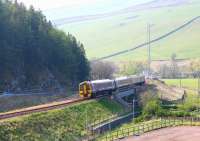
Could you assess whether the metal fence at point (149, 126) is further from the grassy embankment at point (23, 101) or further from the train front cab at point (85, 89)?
the grassy embankment at point (23, 101)

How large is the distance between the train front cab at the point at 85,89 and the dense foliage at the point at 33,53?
12429 mm

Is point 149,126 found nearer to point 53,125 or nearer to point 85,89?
point 53,125

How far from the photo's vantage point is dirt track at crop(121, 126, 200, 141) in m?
61.6

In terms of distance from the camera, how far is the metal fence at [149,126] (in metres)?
63.4

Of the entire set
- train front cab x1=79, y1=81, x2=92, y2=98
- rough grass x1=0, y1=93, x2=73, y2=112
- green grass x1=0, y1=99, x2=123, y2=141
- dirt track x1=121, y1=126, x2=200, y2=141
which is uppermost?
train front cab x1=79, y1=81, x2=92, y2=98

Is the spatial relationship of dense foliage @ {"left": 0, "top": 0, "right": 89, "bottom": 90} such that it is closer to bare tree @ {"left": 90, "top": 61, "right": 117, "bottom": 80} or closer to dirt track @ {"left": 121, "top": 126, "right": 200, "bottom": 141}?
bare tree @ {"left": 90, "top": 61, "right": 117, "bottom": 80}

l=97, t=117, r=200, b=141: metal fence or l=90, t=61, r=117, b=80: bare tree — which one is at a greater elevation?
l=90, t=61, r=117, b=80: bare tree

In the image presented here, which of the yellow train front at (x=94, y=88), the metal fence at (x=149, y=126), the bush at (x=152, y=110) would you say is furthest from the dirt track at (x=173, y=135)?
the yellow train front at (x=94, y=88)

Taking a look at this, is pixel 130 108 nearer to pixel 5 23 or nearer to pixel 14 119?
pixel 5 23

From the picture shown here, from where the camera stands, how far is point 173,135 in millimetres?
64062

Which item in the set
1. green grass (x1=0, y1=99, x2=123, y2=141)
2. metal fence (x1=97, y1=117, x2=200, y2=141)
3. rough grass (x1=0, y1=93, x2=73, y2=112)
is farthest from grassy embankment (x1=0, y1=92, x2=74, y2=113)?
metal fence (x1=97, y1=117, x2=200, y2=141)

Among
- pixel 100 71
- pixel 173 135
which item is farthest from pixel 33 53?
pixel 100 71

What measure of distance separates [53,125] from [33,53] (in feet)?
120

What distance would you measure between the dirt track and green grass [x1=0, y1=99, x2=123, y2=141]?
293 inches
